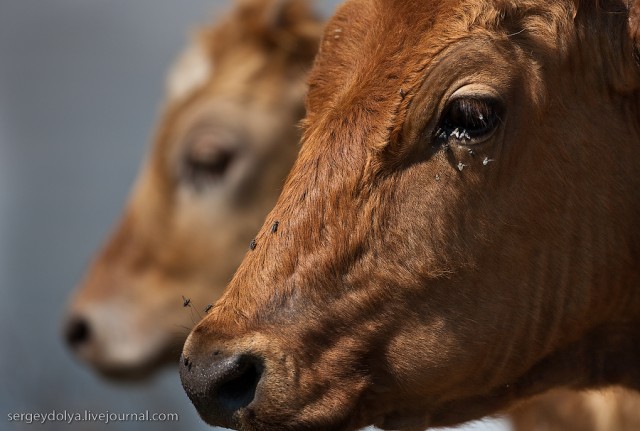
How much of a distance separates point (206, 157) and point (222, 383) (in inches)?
132

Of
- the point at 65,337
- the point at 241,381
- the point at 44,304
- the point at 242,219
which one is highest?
the point at 241,381

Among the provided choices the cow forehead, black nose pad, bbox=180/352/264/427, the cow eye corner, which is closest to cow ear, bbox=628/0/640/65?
the cow forehead

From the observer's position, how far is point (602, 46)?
10.9ft

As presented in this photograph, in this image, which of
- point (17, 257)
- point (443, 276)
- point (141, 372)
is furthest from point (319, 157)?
point (17, 257)

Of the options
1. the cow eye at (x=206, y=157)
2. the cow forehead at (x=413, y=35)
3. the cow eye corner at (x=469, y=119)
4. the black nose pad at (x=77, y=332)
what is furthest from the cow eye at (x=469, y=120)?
the black nose pad at (x=77, y=332)

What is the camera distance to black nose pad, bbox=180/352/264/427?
3.04 m

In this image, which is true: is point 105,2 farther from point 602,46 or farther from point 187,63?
point 602,46

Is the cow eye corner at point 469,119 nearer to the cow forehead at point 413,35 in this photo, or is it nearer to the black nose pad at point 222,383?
the cow forehead at point 413,35

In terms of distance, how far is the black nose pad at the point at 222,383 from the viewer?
304 centimetres

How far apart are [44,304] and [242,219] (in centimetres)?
358

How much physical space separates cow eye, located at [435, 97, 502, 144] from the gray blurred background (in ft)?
20.1

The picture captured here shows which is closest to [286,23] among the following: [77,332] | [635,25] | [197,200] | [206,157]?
[206,157]

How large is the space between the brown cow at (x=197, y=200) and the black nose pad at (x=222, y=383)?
2982 millimetres

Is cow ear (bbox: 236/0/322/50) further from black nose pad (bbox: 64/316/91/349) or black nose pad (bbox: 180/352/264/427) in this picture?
black nose pad (bbox: 180/352/264/427)
